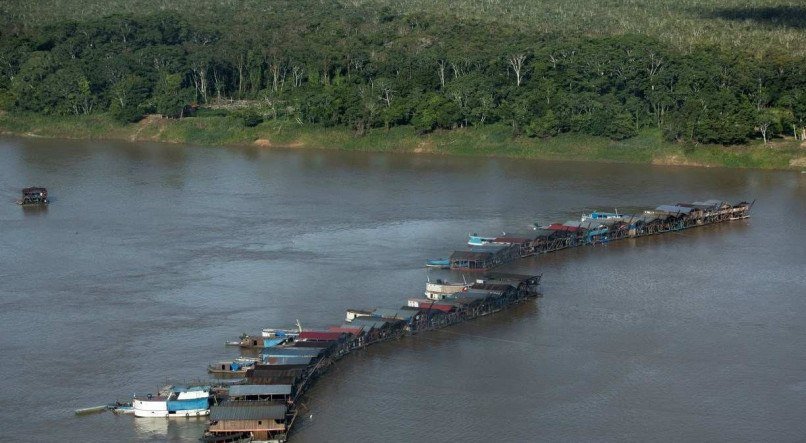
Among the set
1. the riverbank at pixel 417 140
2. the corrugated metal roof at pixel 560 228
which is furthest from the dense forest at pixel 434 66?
the corrugated metal roof at pixel 560 228

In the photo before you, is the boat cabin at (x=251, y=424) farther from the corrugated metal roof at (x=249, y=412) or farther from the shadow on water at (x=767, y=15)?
the shadow on water at (x=767, y=15)

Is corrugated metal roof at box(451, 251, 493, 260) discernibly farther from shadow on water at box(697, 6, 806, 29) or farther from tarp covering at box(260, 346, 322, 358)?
shadow on water at box(697, 6, 806, 29)

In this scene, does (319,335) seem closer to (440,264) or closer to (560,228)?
(440,264)

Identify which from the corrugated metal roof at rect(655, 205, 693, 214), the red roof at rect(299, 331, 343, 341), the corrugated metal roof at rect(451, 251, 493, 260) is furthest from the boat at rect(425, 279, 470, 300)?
the corrugated metal roof at rect(655, 205, 693, 214)

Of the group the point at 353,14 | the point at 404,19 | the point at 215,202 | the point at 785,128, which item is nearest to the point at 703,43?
the point at 785,128

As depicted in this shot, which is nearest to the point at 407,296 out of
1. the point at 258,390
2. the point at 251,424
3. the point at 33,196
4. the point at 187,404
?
the point at 258,390

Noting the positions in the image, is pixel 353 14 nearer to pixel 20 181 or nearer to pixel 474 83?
pixel 474 83

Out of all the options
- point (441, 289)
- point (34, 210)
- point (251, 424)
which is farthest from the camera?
point (34, 210)
